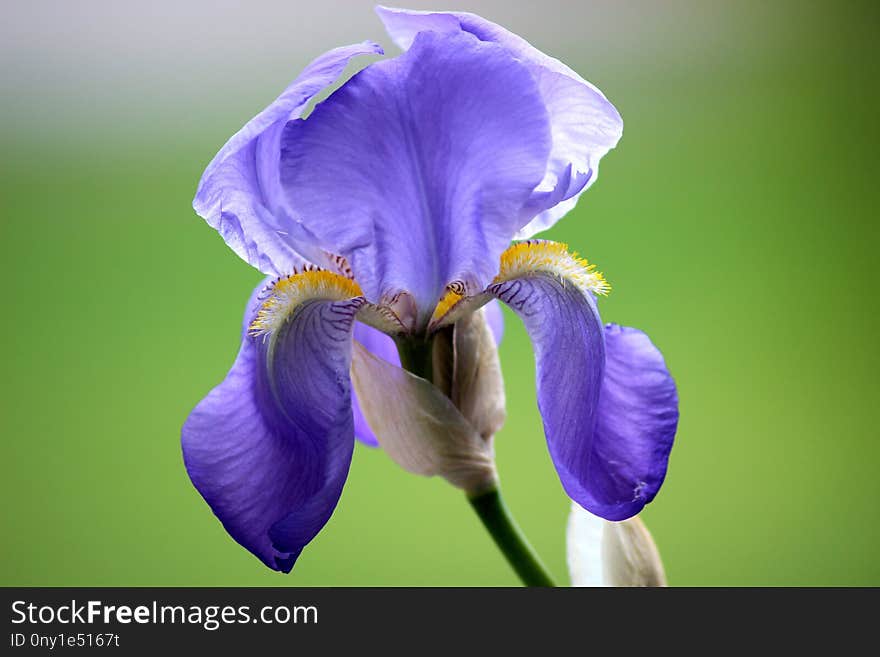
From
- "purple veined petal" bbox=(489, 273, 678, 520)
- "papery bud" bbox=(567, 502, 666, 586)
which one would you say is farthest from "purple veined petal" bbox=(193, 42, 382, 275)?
"papery bud" bbox=(567, 502, 666, 586)

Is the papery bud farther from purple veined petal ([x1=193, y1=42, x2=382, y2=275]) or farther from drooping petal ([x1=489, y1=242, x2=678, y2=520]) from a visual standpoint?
purple veined petal ([x1=193, y1=42, x2=382, y2=275])

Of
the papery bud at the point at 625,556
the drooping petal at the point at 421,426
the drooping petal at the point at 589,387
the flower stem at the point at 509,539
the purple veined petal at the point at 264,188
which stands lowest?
the papery bud at the point at 625,556

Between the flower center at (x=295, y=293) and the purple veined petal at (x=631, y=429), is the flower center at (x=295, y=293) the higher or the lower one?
the higher one

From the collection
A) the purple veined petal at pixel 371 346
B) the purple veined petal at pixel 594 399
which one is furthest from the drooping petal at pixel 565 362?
the purple veined petal at pixel 371 346

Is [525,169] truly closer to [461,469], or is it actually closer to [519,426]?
[461,469]

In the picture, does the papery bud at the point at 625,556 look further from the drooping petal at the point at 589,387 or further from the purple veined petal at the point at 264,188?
the purple veined petal at the point at 264,188

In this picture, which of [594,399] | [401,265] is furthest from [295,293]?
[594,399]

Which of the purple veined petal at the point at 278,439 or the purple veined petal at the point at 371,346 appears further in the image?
the purple veined petal at the point at 371,346
